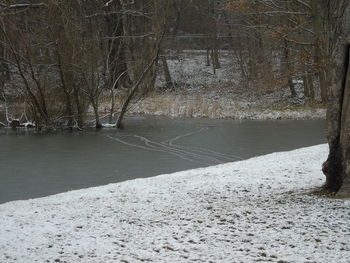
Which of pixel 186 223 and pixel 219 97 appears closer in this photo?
pixel 186 223

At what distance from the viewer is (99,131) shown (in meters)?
19.4

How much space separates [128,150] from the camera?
14422 millimetres

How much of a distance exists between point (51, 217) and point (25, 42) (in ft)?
39.9

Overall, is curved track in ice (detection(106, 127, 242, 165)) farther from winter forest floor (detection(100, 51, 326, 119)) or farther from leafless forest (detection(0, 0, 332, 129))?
winter forest floor (detection(100, 51, 326, 119))

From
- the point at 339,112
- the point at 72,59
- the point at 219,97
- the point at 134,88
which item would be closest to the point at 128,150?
the point at 72,59

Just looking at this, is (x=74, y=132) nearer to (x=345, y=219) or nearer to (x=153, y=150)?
Answer: (x=153, y=150)

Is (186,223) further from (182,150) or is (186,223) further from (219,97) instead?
(219,97)

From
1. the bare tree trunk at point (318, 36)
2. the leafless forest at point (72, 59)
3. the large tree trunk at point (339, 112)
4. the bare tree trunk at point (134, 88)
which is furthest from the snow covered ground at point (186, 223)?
the bare tree trunk at point (318, 36)

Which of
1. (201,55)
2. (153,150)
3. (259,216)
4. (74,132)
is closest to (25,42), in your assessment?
(74,132)

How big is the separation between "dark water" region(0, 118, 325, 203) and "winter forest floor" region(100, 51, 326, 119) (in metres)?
3.17

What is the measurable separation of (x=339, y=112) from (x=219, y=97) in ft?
87.3

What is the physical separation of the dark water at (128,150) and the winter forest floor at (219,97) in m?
3.17

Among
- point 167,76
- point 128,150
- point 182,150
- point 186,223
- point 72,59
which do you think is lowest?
point 182,150

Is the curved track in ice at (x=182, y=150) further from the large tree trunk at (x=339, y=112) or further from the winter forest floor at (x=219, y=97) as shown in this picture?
the large tree trunk at (x=339, y=112)
